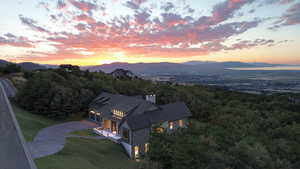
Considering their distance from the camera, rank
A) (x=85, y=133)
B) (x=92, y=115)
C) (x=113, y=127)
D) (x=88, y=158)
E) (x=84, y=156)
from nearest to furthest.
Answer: (x=88, y=158) < (x=84, y=156) < (x=85, y=133) < (x=113, y=127) < (x=92, y=115)

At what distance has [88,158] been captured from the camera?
16797 mm

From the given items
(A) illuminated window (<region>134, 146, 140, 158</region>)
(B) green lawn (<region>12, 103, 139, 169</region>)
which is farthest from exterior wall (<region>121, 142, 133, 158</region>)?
(A) illuminated window (<region>134, 146, 140, 158</region>)

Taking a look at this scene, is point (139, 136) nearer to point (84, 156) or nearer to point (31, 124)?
point (84, 156)

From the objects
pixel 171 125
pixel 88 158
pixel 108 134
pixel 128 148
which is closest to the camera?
pixel 88 158

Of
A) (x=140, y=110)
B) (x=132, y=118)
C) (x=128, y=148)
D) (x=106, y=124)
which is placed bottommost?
(x=128, y=148)

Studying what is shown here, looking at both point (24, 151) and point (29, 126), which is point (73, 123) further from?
point (24, 151)

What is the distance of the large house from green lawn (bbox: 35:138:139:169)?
2145mm

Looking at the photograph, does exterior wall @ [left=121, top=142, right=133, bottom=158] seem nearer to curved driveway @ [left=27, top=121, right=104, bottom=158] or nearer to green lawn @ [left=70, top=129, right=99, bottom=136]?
curved driveway @ [left=27, top=121, right=104, bottom=158]

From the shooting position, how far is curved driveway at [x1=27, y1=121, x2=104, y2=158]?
16.0m

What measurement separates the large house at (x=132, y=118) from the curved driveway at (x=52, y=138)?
2.85 m

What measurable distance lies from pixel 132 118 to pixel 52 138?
36.4 ft

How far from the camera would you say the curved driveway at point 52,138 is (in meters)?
16.0

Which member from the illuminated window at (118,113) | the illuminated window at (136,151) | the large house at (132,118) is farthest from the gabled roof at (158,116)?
the illuminated window at (118,113)

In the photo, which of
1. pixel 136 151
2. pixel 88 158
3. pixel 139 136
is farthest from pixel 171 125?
pixel 88 158
